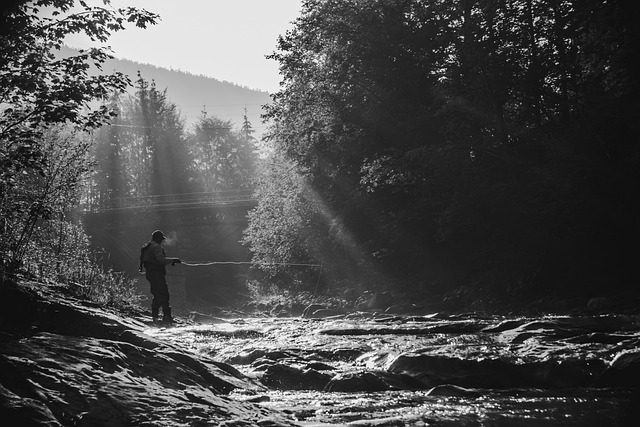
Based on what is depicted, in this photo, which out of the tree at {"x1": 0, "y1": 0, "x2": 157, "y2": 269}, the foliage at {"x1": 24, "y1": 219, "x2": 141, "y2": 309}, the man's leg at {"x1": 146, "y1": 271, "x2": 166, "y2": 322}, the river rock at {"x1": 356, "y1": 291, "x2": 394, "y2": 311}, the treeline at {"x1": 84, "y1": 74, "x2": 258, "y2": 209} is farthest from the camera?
the treeline at {"x1": 84, "y1": 74, "x2": 258, "y2": 209}

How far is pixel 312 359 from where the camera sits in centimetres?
933

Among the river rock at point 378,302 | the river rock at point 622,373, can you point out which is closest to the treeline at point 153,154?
the river rock at point 378,302

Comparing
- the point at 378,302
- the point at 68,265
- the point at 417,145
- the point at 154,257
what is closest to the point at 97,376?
the point at 68,265

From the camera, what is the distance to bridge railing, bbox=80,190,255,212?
53.8 meters

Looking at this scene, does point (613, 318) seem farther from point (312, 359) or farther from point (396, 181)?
point (396, 181)

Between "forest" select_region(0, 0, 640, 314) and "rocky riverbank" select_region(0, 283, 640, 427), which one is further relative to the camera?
"forest" select_region(0, 0, 640, 314)

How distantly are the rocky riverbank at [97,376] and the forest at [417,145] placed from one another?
1.38m

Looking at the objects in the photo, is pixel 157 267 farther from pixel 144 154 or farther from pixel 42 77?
pixel 144 154

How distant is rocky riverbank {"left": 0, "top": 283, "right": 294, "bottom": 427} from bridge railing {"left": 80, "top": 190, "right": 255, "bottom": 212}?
140 ft

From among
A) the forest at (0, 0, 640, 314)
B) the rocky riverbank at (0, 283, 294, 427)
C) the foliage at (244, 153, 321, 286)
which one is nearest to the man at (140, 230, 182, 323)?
the forest at (0, 0, 640, 314)

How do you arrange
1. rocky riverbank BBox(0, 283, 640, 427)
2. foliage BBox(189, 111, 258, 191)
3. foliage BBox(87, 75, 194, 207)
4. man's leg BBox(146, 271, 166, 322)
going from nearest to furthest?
1. rocky riverbank BBox(0, 283, 640, 427)
2. man's leg BBox(146, 271, 166, 322)
3. foliage BBox(87, 75, 194, 207)
4. foliage BBox(189, 111, 258, 191)

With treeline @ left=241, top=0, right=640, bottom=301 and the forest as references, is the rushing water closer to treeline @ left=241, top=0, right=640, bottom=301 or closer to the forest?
the forest

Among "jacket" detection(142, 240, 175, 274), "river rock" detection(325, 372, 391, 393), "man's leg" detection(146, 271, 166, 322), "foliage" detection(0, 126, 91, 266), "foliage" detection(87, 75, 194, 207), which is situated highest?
"foliage" detection(87, 75, 194, 207)

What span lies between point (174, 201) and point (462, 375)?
173 ft
